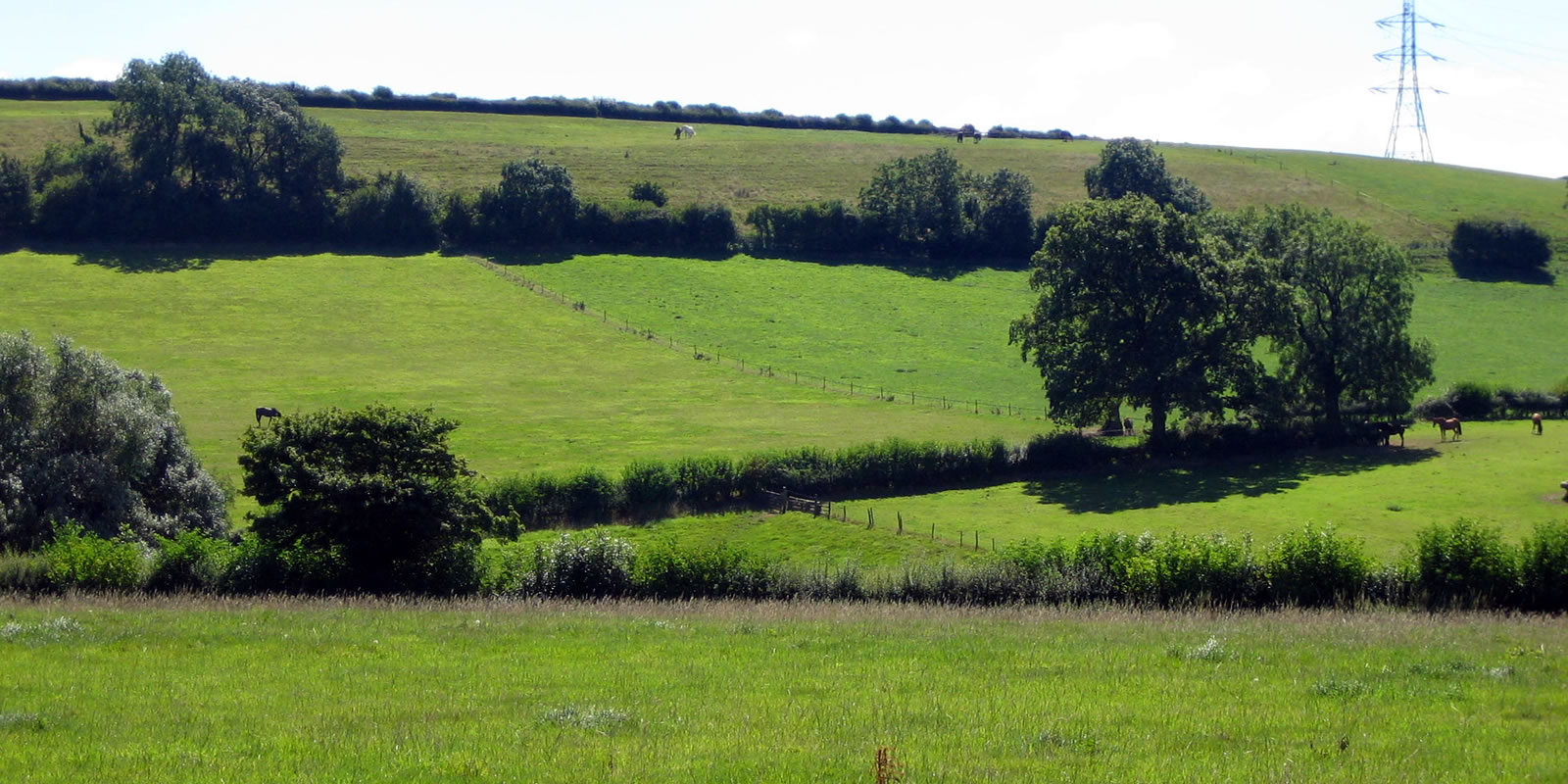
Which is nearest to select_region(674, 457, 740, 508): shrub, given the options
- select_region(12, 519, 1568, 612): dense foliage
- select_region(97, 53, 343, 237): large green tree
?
select_region(12, 519, 1568, 612): dense foliage

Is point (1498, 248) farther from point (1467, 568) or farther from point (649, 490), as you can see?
point (1467, 568)

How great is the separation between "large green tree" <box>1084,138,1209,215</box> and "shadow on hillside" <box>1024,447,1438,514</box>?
54484mm

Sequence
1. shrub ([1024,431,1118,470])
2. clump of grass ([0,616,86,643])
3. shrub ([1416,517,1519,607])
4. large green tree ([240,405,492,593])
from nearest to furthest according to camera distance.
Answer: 1. clump of grass ([0,616,86,643])
2. shrub ([1416,517,1519,607])
3. large green tree ([240,405,492,593])
4. shrub ([1024,431,1118,470])

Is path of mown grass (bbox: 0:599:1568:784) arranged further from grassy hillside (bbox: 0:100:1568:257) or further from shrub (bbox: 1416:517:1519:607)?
grassy hillside (bbox: 0:100:1568:257)

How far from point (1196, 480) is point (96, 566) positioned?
156 feet

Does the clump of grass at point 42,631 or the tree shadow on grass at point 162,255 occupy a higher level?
the tree shadow on grass at point 162,255

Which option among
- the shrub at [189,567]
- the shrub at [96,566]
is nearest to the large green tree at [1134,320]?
the shrub at [189,567]

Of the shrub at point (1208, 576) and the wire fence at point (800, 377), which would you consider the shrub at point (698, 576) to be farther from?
the wire fence at point (800, 377)

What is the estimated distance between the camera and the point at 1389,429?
6334 centimetres

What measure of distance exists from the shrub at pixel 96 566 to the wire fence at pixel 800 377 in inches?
2005

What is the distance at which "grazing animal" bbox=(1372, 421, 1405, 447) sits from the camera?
207ft

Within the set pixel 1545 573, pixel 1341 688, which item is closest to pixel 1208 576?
pixel 1545 573

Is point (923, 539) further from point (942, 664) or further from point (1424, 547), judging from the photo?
point (942, 664)

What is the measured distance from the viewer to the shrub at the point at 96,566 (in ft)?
87.5
